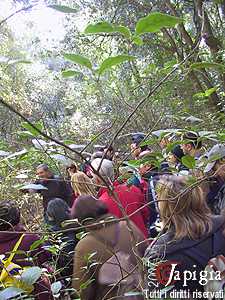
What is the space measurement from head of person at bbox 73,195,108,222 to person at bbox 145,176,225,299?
0.25m

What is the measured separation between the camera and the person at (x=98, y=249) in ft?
5.00

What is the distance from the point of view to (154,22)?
732 millimetres

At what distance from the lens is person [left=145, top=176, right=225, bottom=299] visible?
4.76 feet

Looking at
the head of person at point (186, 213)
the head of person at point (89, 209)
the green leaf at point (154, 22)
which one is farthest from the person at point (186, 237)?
the green leaf at point (154, 22)

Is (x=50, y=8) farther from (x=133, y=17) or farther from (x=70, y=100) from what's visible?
(x=70, y=100)

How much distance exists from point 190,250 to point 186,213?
0.16 metres

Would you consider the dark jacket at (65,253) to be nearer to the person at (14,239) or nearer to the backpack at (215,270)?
the person at (14,239)

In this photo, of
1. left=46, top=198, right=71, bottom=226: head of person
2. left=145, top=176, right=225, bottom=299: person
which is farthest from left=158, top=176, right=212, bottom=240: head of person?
left=46, top=198, right=71, bottom=226: head of person

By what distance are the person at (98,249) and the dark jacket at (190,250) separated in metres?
0.09

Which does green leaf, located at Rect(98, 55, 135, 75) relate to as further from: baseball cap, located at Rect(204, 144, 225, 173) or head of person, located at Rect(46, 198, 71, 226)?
head of person, located at Rect(46, 198, 71, 226)

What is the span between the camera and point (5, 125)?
1002cm

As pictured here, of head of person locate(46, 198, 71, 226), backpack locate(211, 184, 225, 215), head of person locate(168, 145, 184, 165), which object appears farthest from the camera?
head of person locate(46, 198, 71, 226)

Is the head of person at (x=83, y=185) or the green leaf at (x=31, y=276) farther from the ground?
the green leaf at (x=31, y=276)

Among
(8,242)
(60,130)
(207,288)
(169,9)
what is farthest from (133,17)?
(207,288)
